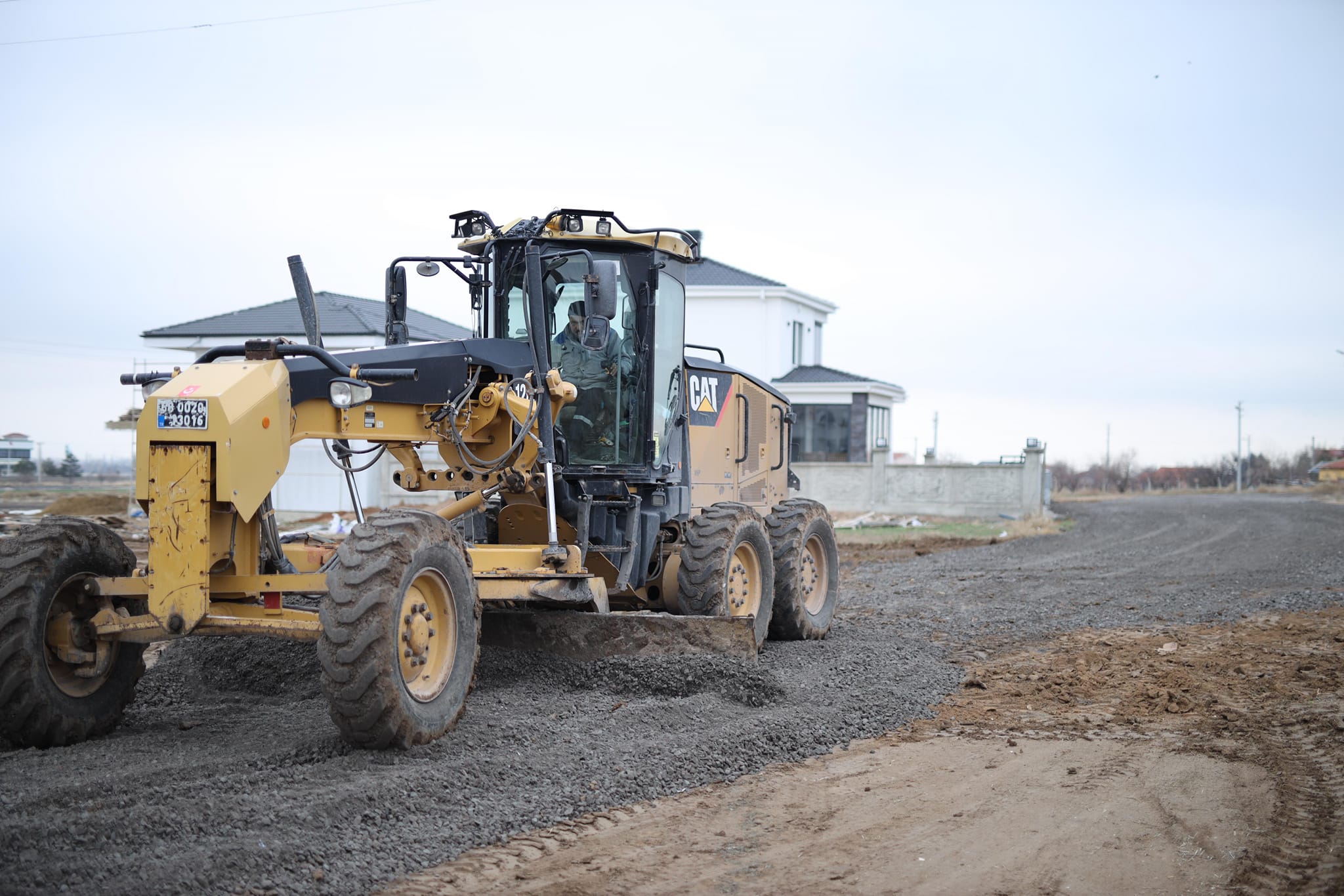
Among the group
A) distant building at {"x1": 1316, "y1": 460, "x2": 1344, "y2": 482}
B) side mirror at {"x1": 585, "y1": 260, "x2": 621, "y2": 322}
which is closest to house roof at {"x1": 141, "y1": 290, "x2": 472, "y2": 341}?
side mirror at {"x1": 585, "y1": 260, "x2": 621, "y2": 322}

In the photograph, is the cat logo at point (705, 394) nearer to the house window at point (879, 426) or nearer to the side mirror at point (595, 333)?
the side mirror at point (595, 333)

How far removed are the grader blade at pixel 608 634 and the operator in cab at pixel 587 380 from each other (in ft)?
4.56

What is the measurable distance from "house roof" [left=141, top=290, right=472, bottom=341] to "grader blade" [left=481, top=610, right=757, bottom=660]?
2103cm

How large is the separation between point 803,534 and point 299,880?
7.21 m

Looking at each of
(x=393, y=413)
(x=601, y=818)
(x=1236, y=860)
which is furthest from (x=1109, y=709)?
(x=393, y=413)

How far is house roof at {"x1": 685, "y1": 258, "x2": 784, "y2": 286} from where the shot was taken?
4291 cm

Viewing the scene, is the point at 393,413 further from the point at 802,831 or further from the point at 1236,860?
the point at 1236,860

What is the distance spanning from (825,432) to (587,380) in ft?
108

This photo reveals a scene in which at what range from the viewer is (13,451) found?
57219mm

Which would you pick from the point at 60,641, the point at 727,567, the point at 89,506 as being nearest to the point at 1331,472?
the point at 89,506

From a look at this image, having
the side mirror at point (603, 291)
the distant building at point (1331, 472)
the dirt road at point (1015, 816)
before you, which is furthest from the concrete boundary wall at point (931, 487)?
the distant building at point (1331, 472)

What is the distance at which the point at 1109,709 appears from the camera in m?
8.12

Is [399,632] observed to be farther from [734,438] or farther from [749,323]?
[749,323]

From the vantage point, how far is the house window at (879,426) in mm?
41250
